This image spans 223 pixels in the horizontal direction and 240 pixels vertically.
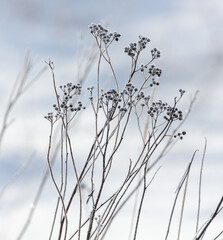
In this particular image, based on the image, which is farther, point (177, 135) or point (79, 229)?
point (177, 135)

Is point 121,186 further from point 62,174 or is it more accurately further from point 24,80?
point 24,80

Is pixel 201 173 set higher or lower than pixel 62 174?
higher

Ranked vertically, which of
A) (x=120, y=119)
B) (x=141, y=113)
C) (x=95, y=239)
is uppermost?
(x=141, y=113)

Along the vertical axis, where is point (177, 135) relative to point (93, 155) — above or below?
above

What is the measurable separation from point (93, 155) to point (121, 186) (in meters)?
0.13

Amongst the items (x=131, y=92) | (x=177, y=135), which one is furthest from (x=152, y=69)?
(x=177, y=135)

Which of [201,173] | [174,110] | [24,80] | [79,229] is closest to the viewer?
[79,229]

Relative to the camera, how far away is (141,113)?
1513 millimetres

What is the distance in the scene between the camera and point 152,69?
4.71 feet

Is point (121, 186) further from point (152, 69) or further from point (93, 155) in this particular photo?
point (152, 69)

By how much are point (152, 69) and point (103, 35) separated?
216mm

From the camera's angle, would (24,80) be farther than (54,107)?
Yes

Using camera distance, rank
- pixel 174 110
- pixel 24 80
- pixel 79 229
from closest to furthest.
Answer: pixel 79 229
pixel 174 110
pixel 24 80

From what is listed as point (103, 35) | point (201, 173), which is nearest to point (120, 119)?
point (103, 35)
